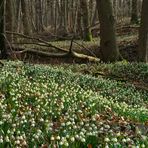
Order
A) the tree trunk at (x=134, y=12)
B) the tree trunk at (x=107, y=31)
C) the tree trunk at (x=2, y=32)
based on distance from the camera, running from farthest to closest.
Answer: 1. the tree trunk at (x=134, y=12)
2. the tree trunk at (x=107, y=31)
3. the tree trunk at (x=2, y=32)

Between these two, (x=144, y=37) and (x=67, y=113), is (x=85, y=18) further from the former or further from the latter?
(x=67, y=113)

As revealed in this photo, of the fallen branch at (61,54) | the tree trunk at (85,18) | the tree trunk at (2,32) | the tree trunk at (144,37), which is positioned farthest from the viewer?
the tree trunk at (85,18)

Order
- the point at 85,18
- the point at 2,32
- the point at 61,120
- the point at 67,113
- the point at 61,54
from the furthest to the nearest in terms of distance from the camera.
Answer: the point at 85,18 < the point at 61,54 < the point at 2,32 < the point at 67,113 < the point at 61,120

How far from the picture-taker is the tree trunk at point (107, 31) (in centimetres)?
1941

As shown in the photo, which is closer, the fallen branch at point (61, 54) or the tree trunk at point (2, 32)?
the tree trunk at point (2, 32)

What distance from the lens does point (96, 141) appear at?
5.54 m

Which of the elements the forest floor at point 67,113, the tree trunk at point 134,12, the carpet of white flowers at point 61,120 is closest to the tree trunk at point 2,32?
the forest floor at point 67,113

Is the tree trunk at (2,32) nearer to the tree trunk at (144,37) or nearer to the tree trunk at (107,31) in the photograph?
the tree trunk at (107,31)

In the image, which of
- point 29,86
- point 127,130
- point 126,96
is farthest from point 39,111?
point 126,96

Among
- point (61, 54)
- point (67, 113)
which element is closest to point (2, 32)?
point (61, 54)

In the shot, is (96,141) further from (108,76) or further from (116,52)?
(116,52)

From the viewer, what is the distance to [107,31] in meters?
19.7

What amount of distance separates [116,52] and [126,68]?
2.86 meters

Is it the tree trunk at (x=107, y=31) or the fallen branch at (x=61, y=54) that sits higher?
the tree trunk at (x=107, y=31)
